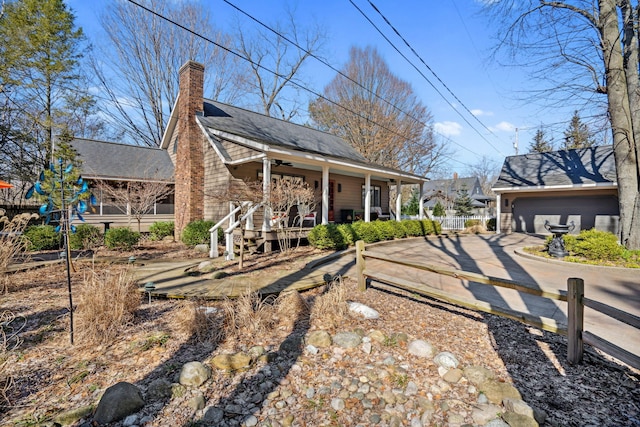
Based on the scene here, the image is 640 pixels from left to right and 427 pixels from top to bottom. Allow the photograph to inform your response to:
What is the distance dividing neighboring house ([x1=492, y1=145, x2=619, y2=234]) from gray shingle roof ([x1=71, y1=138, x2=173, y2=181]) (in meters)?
17.4

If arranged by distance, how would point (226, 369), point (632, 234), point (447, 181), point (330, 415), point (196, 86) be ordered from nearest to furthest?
point (330, 415)
point (226, 369)
point (632, 234)
point (196, 86)
point (447, 181)

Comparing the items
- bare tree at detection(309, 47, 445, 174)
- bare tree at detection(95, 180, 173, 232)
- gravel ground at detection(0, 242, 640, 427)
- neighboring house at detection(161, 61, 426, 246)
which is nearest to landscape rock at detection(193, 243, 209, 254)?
neighboring house at detection(161, 61, 426, 246)

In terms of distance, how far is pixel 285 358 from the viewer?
3.15 metres

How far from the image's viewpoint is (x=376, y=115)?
→ 2441 centimetres

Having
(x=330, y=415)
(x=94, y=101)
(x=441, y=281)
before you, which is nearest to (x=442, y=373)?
(x=330, y=415)

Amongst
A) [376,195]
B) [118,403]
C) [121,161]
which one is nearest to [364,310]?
[118,403]

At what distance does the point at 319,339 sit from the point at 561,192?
16923mm

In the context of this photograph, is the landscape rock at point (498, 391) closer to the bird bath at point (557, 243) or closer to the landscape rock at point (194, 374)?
the landscape rock at point (194, 374)

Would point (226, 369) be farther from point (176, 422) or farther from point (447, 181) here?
point (447, 181)

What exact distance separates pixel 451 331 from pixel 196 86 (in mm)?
12351

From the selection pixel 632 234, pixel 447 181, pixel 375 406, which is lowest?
pixel 375 406

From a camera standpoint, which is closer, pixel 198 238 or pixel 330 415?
pixel 330 415

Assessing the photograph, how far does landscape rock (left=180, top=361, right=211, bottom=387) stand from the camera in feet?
8.74

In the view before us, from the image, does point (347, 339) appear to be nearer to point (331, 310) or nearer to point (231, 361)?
point (331, 310)
